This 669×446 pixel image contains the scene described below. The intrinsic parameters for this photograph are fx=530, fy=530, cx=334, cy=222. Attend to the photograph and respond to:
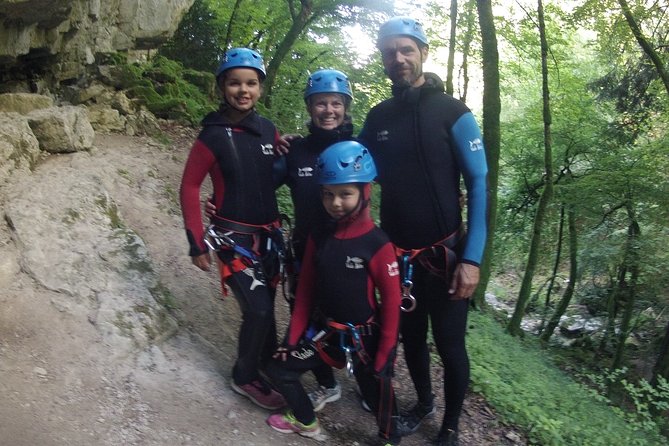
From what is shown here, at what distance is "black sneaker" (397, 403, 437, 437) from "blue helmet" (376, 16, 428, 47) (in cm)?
284

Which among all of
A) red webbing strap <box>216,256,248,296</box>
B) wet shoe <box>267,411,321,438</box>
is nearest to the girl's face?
red webbing strap <box>216,256,248,296</box>

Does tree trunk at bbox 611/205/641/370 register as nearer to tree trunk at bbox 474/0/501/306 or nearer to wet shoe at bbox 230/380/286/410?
tree trunk at bbox 474/0/501/306

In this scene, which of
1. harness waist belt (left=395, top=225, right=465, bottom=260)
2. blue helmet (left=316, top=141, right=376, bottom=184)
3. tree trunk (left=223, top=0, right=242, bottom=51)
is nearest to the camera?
blue helmet (left=316, top=141, right=376, bottom=184)

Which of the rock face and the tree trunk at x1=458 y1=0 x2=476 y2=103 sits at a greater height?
the tree trunk at x1=458 y1=0 x2=476 y2=103

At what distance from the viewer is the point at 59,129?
20.4 feet

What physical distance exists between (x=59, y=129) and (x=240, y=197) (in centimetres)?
352

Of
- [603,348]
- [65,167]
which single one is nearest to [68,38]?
[65,167]

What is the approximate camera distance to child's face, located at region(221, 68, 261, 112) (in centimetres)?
381

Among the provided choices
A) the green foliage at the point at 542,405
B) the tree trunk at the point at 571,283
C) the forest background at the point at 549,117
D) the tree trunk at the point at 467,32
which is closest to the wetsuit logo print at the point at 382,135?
the green foliage at the point at 542,405

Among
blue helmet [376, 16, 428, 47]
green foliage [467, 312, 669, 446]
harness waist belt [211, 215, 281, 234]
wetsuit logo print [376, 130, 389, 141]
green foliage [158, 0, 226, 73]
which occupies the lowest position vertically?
green foliage [467, 312, 669, 446]

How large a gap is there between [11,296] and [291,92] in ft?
28.5

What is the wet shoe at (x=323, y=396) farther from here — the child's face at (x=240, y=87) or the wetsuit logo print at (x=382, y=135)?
the child's face at (x=240, y=87)

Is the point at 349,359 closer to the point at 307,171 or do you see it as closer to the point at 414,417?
the point at 414,417

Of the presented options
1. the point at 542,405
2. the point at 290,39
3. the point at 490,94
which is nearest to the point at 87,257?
the point at 542,405
